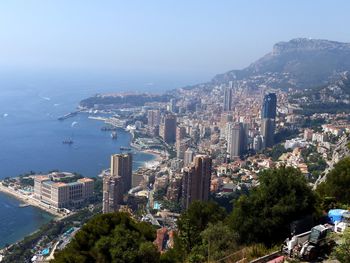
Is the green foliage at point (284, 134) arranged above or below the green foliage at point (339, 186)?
below

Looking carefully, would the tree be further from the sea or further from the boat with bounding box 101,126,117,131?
the boat with bounding box 101,126,117,131

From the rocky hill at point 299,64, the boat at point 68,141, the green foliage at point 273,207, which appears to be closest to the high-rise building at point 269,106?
the boat at point 68,141

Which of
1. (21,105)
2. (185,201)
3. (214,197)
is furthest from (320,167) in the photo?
(21,105)

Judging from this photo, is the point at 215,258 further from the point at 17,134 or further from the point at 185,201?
the point at 17,134

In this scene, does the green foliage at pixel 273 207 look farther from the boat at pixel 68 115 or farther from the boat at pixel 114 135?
the boat at pixel 68 115

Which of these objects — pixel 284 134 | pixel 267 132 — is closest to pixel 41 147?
pixel 267 132
